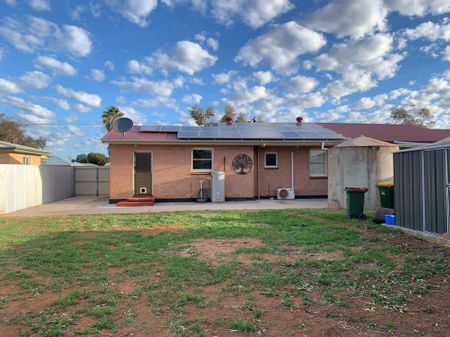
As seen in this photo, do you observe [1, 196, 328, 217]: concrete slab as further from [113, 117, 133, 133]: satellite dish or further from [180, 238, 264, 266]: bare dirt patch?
[180, 238, 264, 266]: bare dirt patch

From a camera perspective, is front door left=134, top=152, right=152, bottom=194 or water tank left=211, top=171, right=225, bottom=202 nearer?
water tank left=211, top=171, right=225, bottom=202

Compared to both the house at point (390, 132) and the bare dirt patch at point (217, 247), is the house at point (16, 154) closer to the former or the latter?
the bare dirt patch at point (217, 247)

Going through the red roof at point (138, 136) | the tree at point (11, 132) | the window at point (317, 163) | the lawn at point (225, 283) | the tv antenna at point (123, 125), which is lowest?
the lawn at point (225, 283)

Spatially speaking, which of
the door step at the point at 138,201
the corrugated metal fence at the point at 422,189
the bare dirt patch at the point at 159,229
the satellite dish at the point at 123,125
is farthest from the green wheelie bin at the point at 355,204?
the satellite dish at the point at 123,125

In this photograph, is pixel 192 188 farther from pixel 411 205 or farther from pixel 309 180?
pixel 411 205

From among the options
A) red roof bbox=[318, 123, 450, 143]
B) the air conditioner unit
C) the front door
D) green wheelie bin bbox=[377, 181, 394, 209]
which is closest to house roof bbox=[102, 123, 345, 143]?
the front door

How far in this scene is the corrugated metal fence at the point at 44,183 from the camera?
44.2 feet

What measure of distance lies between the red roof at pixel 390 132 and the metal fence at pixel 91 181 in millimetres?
15223

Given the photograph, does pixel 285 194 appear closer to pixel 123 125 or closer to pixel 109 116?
pixel 123 125

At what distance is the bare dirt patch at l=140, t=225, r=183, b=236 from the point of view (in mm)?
8070

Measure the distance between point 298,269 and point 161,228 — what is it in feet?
15.4

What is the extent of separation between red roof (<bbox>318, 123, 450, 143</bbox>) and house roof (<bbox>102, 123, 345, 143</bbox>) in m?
2.92

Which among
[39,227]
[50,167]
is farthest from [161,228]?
[50,167]

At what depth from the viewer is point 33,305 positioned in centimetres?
390
